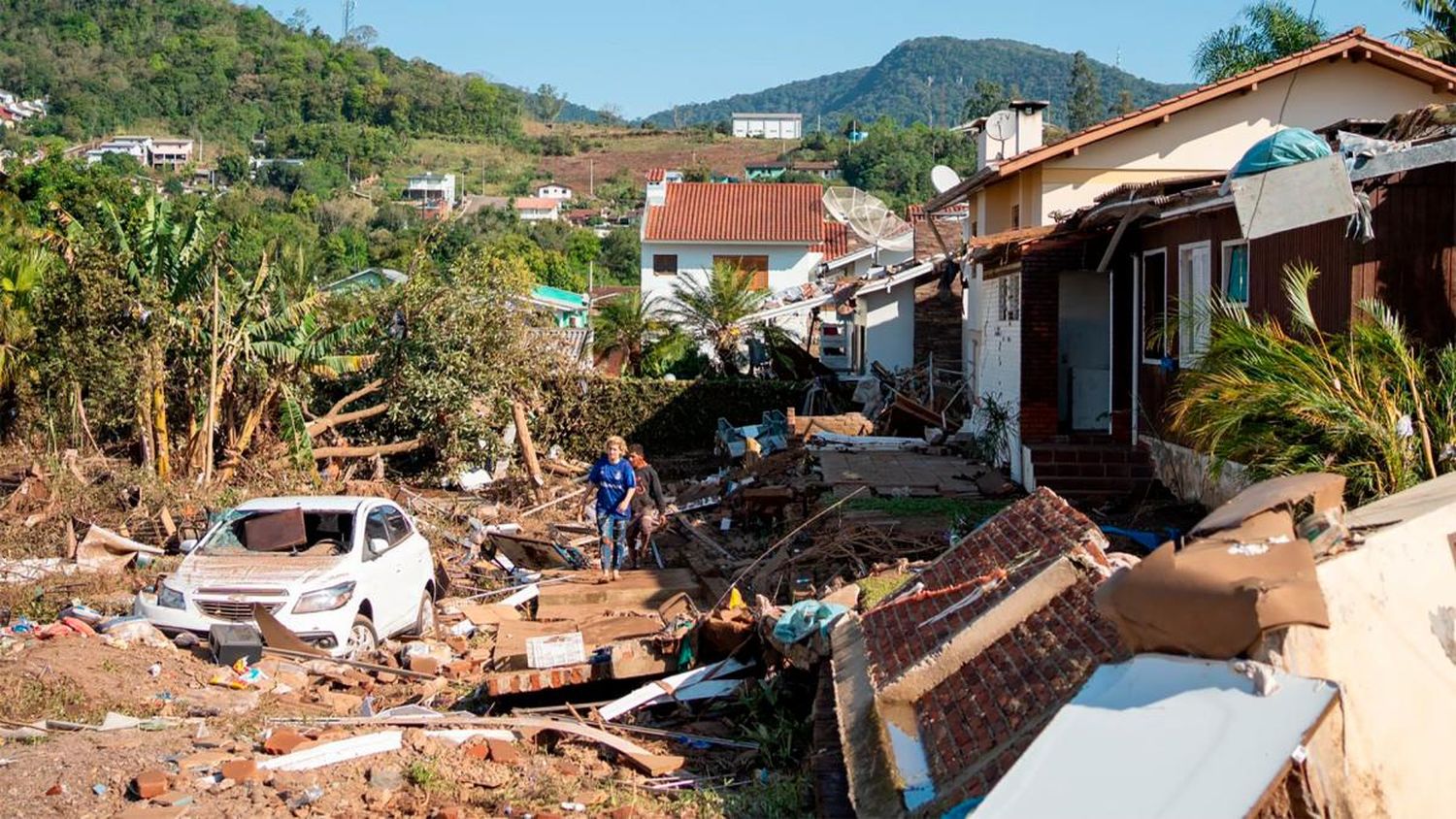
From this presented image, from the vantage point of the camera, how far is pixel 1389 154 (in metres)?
10.5

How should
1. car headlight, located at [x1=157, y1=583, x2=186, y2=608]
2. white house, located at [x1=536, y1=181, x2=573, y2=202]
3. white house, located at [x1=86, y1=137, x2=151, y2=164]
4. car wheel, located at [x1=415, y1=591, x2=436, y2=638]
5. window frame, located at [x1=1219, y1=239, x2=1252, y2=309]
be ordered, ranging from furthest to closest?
white house, located at [x1=536, y1=181, x2=573, y2=202], white house, located at [x1=86, y1=137, x2=151, y2=164], car wheel, located at [x1=415, y1=591, x2=436, y2=638], window frame, located at [x1=1219, y1=239, x2=1252, y2=309], car headlight, located at [x1=157, y1=583, x2=186, y2=608]

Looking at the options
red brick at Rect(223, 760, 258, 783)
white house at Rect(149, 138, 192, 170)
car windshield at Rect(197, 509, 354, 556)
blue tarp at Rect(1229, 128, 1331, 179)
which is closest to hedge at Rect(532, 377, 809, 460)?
car windshield at Rect(197, 509, 354, 556)

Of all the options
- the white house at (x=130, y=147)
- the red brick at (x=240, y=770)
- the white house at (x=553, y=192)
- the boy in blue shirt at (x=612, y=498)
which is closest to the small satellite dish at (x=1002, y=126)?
the boy in blue shirt at (x=612, y=498)

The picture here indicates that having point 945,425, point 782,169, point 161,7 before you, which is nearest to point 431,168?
point 782,169

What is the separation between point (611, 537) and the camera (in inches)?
677

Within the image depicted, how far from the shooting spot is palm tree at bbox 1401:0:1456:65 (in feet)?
87.8

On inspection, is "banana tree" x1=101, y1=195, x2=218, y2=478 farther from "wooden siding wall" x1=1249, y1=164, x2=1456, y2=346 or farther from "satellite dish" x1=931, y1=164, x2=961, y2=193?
"wooden siding wall" x1=1249, y1=164, x2=1456, y2=346

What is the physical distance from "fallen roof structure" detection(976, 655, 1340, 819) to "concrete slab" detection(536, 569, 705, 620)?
10.3m

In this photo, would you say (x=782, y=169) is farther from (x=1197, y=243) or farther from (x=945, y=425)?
(x=1197, y=243)

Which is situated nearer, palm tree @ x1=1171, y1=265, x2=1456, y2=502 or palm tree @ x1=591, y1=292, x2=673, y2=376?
palm tree @ x1=1171, y1=265, x2=1456, y2=502

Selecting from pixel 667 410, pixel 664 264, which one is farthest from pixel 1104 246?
pixel 664 264

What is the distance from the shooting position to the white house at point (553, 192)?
112381 millimetres

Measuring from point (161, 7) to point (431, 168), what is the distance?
150 feet

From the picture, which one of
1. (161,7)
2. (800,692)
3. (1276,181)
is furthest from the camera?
(161,7)
